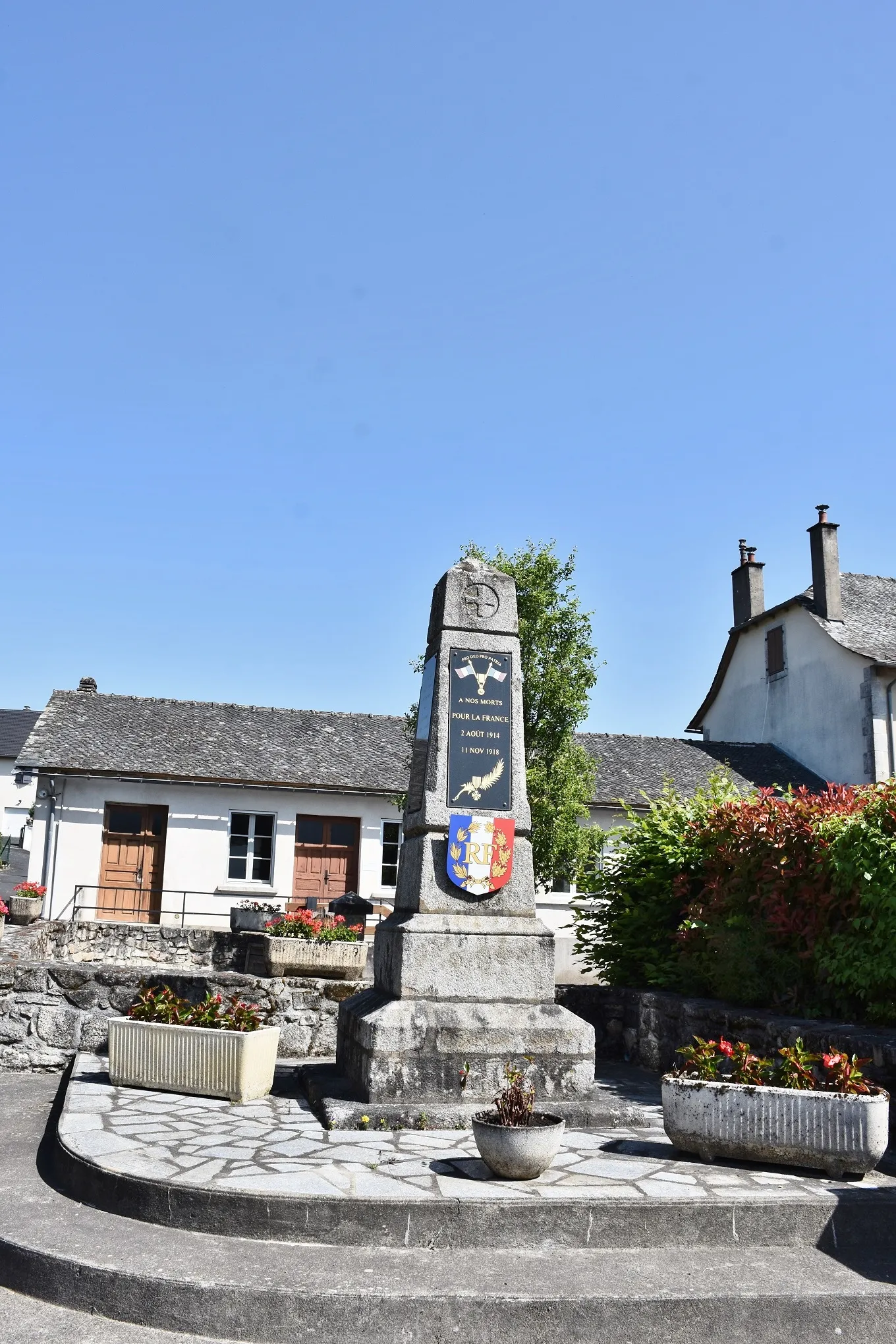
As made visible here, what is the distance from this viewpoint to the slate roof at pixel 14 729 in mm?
55219

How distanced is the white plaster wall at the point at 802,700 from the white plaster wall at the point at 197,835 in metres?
9.93

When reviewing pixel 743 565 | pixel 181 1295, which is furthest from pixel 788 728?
pixel 181 1295

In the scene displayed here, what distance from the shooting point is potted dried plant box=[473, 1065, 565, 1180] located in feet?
17.0

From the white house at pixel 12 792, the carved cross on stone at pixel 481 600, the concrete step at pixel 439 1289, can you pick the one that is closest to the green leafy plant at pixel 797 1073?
the concrete step at pixel 439 1289

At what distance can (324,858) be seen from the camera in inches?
860

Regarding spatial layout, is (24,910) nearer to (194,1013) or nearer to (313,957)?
(313,957)

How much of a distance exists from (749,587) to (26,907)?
18.6 metres

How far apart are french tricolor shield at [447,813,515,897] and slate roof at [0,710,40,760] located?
5083 cm

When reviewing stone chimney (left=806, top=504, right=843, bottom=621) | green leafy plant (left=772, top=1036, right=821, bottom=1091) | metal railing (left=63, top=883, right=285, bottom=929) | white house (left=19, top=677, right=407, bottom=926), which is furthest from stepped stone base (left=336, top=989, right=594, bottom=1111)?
stone chimney (left=806, top=504, right=843, bottom=621)

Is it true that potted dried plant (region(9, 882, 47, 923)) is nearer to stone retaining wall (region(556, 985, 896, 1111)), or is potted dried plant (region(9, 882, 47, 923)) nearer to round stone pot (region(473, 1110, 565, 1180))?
stone retaining wall (region(556, 985, 896, 1111))

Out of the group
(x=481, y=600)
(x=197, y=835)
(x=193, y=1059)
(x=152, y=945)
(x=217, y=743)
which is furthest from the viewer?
(x=217, y=743)

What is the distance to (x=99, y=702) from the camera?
2452 centimetres

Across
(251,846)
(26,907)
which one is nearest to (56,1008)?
(26,907)

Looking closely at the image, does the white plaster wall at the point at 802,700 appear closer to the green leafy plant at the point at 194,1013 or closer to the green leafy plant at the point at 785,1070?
the green leafy plant at the point at 785,1070
